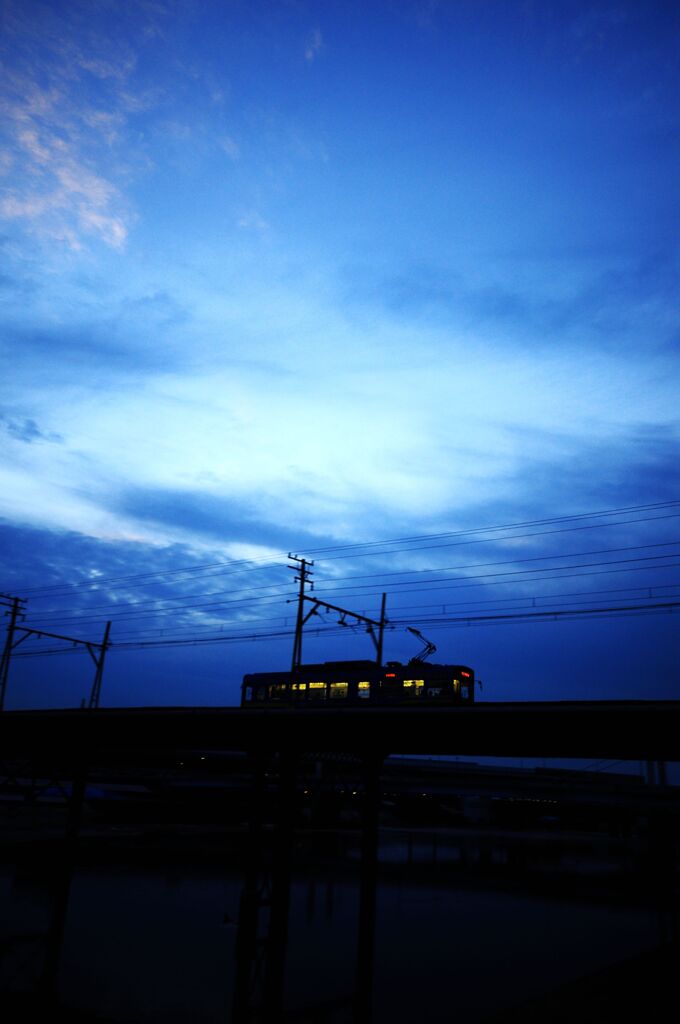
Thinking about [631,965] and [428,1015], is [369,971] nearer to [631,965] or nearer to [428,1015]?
[428,1015]

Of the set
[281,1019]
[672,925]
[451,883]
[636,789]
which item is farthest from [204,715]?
[636,789]

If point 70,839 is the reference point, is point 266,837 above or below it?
below

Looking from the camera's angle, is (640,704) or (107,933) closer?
(640,704)

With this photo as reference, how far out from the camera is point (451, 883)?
3419 cm

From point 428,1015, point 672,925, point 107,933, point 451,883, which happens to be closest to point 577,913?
point 672,925

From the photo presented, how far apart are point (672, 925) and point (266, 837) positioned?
3304 cm

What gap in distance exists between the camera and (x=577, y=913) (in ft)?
89.2

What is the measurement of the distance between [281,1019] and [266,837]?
137 ft

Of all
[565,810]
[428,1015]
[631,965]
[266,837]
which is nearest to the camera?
[428,1015]

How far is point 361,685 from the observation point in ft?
118

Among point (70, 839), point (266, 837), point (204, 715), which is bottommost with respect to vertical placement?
point (266, 837)

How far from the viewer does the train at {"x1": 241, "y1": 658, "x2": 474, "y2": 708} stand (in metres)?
33.2

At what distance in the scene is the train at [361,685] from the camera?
3325 cm

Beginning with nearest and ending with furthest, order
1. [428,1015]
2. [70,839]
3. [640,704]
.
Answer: [640,704] → [428,1015] → [70,839]
